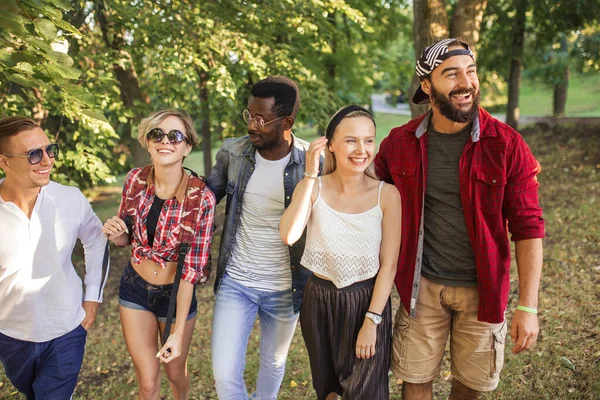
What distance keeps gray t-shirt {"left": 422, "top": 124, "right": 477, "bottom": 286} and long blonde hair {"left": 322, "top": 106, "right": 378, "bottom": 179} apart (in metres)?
0.35

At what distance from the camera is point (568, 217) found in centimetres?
794

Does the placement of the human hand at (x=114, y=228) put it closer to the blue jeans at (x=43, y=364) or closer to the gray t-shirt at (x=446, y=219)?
the blue jeans at (x=43, y=364)

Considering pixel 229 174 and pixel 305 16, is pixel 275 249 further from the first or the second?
pixel 305 16


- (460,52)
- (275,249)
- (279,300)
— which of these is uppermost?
(460,52)

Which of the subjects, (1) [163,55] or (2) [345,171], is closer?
(2) [345,171]

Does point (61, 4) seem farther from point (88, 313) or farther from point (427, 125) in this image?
point (427, 125)

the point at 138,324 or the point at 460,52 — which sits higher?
the point at 460,52

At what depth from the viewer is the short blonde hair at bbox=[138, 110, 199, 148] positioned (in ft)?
10.3

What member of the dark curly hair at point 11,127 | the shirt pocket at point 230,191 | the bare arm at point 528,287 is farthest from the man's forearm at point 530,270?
the dark curly hair at point 11,127

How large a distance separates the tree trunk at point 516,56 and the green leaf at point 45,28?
10.4 m

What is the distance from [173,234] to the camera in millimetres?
3145

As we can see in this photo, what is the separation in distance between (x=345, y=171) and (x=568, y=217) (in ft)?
20.8

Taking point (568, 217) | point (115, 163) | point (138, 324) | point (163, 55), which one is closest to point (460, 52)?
point (138, 324)

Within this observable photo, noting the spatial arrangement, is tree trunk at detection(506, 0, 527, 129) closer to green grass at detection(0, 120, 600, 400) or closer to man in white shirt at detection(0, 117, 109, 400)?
green grass at detection(0, 120, 600, 400)
